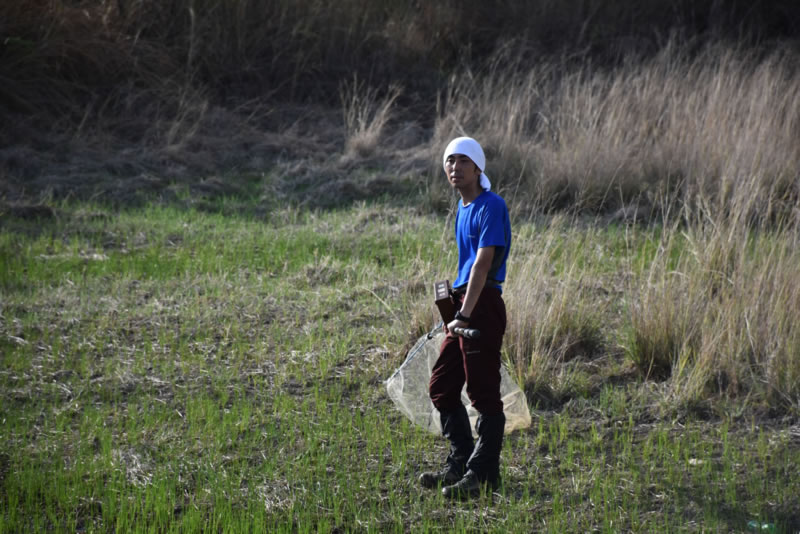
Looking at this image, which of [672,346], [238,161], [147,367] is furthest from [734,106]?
[147,367]

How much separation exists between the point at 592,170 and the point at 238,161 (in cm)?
493

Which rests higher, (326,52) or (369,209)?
(326,52)

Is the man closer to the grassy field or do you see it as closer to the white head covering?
the white head covering

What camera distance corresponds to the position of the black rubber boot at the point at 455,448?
174 inches

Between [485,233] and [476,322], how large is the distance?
41 cm

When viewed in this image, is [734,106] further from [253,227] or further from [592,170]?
[253,227]

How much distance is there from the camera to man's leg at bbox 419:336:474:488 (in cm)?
432

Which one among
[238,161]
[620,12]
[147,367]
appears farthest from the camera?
[620,12]

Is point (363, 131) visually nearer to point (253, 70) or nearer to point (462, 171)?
point (253, 70)

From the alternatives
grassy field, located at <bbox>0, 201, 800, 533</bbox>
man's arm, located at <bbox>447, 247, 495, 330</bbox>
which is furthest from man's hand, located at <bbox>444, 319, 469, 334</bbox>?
grassy field, located at <bbox>0, 201, 800, 533</bbox>


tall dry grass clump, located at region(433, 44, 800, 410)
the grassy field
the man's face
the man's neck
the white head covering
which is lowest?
the grassy field

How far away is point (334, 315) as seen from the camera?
23.4 feet

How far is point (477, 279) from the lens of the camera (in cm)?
402

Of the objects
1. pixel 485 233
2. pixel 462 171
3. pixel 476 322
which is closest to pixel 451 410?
pixel 476 322
